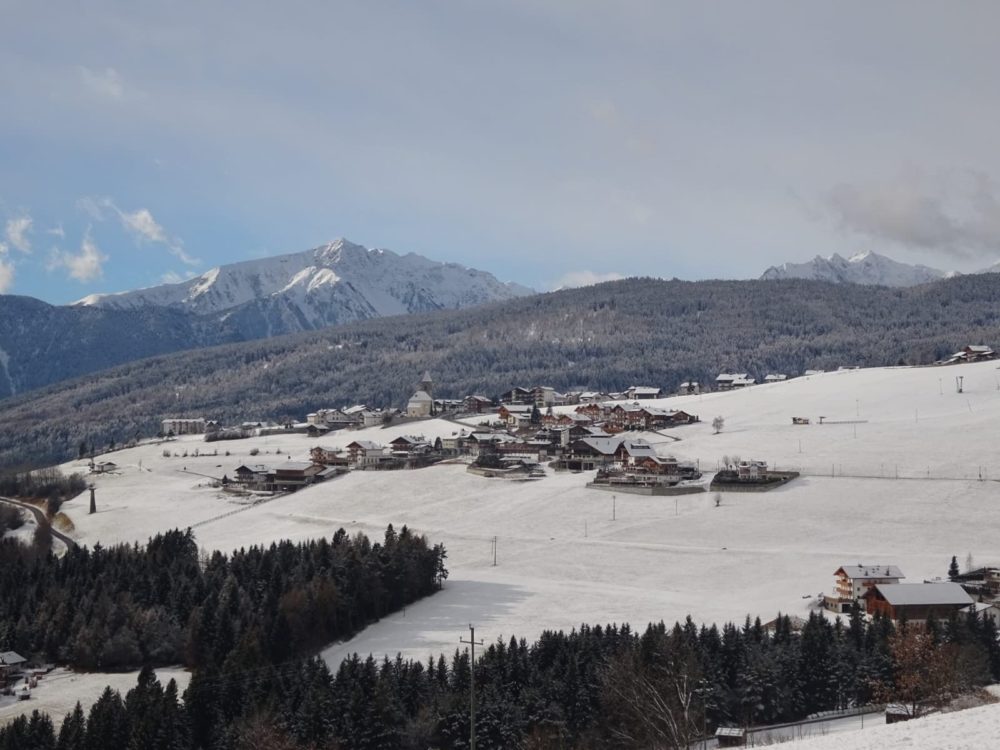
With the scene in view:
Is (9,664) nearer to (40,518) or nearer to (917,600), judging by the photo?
(917,600)

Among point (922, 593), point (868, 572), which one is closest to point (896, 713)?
point (922, 593)

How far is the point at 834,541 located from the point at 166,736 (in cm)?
4389

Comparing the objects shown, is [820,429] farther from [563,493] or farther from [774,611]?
[774,611]

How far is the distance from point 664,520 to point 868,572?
2243 cm

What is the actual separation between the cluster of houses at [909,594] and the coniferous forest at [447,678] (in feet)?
8.31

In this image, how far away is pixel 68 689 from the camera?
4578 cm

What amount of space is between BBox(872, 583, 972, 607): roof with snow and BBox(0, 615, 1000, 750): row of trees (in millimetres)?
5207

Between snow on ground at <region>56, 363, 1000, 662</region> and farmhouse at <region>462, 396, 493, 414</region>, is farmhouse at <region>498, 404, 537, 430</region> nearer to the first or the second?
farmhouse at <region>462, 396, 493, 414</region>

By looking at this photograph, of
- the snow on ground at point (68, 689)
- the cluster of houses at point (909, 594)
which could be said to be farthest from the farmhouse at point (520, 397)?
the snow on ground at point (68, 689)

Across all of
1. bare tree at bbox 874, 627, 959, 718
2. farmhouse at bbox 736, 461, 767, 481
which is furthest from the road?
bare tree at bbox 874, 627, 959, 718

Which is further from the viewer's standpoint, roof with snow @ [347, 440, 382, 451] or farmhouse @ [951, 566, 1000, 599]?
roof with snow @ [347, 440, 382, 451]

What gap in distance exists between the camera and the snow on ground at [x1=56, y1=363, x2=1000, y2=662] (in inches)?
2216

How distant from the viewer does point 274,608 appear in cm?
5122

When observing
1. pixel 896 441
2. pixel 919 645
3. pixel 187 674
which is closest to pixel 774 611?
pixel 919 645
